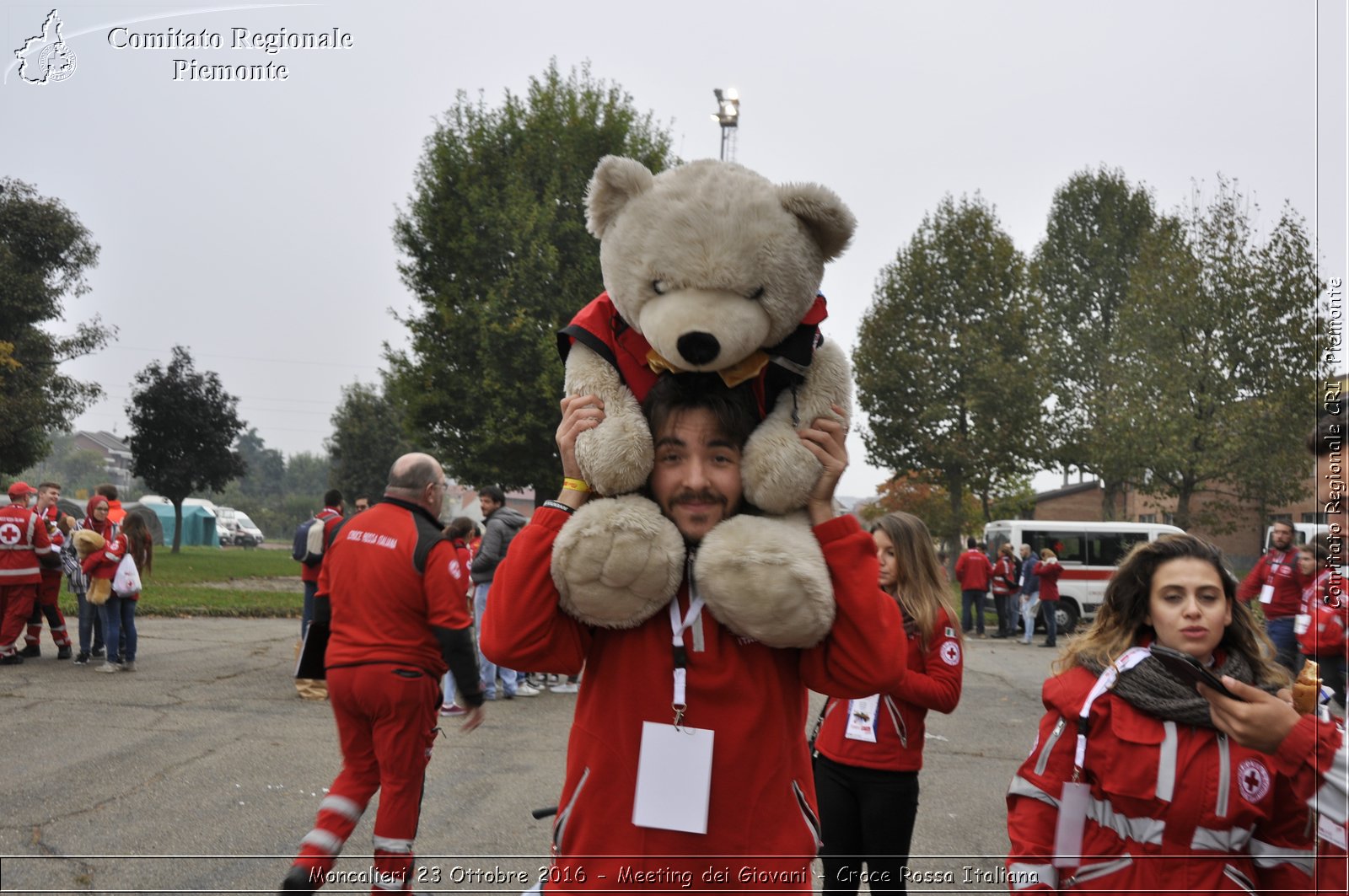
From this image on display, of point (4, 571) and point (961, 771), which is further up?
point (4, 571)

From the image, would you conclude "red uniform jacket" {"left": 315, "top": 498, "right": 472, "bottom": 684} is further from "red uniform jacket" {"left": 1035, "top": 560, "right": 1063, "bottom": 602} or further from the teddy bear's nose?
"red uniform jacket" {"left": 1035, "top": 560, "right": 1063, "bottom": 602}

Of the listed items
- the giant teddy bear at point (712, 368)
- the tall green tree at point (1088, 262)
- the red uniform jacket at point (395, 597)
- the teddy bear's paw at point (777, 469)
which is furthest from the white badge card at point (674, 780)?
the tall green tree at point (1088, 262)

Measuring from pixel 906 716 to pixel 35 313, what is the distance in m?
26.2

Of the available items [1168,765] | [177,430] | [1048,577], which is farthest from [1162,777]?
[177,430]

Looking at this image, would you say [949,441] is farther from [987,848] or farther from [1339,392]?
[1339,392]

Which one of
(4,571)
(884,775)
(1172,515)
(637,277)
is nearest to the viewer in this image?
(637,277)

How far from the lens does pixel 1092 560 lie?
22.5m

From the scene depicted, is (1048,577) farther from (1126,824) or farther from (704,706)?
(704,706)

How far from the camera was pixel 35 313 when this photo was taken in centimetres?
2377

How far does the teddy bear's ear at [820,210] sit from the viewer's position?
228 cm

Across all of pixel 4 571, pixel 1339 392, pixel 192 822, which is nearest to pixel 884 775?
pixel 1339 392

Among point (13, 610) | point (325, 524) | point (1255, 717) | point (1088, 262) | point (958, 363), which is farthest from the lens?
point (1088, 262)

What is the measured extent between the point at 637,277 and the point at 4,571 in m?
11.3

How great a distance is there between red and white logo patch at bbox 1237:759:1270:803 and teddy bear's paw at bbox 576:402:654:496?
1.66 m
